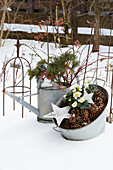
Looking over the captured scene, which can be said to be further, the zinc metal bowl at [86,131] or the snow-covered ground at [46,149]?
the zinc metal bowl at [86,131]

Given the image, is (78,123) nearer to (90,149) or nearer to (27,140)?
(90,149)

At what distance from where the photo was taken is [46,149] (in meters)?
1.21

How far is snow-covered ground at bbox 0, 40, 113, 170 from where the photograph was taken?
43.2 inches

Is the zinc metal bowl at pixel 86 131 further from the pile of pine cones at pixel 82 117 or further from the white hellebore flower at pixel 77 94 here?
the white hellebore flower at pixel 77 94

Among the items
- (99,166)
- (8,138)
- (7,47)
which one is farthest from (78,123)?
(7,47)

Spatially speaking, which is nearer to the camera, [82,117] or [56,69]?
[82,117]

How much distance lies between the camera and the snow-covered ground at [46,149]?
3.60 ft

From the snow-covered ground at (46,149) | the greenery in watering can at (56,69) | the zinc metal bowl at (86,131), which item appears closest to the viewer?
the snow-covered ground at (46,149)

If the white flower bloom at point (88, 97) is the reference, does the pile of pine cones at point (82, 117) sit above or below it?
below

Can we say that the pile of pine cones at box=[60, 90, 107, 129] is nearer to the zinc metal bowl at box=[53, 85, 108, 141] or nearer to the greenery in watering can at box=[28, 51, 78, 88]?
the zinc metal bowl at box=[53, 85, 108, 141]

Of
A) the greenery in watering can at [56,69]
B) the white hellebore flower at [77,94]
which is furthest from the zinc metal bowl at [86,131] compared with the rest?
the greenery in watering can at [56,69]

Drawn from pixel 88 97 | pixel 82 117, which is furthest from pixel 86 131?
pixel 88 97

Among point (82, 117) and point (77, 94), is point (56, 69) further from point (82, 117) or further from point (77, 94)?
point (82, 117)

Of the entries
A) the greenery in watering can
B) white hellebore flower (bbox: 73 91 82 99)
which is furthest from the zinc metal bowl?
the greenery in watering can
